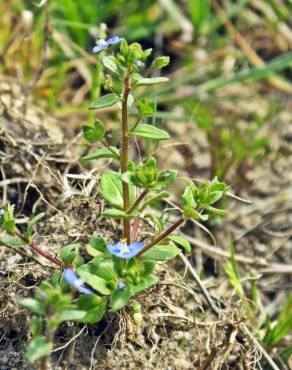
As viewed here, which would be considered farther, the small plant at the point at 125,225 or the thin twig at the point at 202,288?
the thin twig at the point at 202,288

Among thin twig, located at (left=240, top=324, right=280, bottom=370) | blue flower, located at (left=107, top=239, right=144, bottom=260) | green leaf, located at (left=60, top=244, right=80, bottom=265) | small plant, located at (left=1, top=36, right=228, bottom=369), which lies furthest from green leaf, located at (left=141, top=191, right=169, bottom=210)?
thin twig, located at (left=240, top=324, right=280, bottom=370)

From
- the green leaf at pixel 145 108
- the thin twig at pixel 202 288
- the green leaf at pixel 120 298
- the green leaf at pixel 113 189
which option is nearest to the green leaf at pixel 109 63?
the green leaf at pixel 145 108

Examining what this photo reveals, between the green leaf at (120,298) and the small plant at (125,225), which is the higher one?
the small plant at (125,225)

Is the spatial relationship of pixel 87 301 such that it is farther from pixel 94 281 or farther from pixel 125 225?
pixel 125 225

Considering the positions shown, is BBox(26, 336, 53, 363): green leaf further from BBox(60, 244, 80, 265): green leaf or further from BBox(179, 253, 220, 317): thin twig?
BBox(179, 253, 220, 317): thin twig

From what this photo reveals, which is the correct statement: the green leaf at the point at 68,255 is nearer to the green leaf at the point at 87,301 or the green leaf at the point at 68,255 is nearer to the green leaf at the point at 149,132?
the green leaf at the point at 87,301

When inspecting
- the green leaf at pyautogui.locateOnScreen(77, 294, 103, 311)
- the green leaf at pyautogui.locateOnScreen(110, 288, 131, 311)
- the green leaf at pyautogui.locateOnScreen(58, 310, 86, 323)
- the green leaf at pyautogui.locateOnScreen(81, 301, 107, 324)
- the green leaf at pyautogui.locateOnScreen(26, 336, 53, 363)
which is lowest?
the green leaf at pyautogui.locateOnScreen(81, 301, 107, 324)

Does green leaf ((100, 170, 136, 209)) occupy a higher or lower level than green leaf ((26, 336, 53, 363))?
higher
